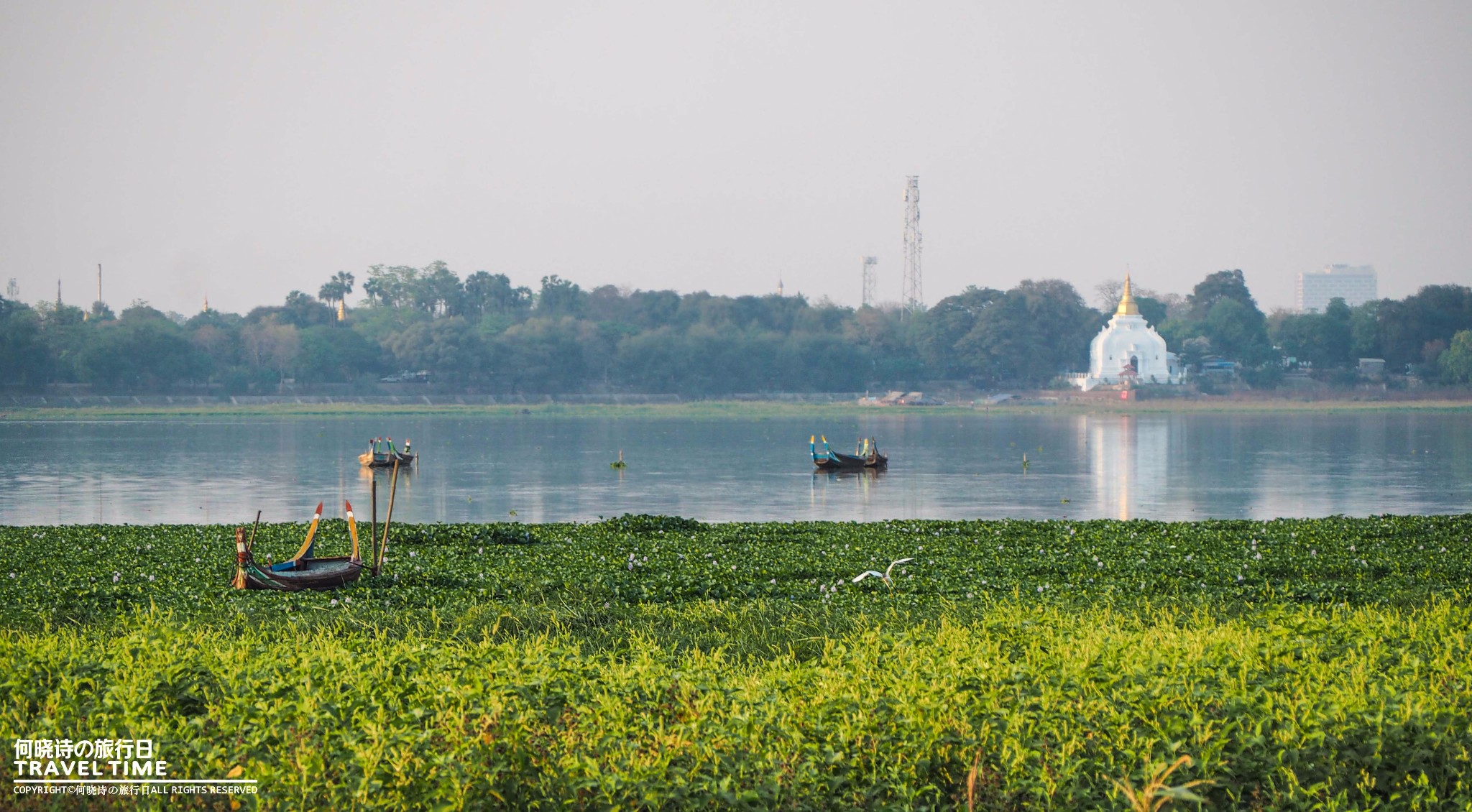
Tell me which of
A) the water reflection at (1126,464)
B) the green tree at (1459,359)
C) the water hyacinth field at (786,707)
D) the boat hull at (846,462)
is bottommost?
the water reflection at (1126,464)

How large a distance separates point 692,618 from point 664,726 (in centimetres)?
484

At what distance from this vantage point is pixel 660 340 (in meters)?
113

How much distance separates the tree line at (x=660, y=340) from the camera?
333 ft

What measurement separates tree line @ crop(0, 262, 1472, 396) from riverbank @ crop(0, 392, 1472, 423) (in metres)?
2.43

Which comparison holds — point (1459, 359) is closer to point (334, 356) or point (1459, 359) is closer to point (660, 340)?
point (660, 340)

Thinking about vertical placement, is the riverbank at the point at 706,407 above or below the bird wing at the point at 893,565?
below

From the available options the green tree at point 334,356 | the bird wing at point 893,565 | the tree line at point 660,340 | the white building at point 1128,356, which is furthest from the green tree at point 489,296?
the bird wing at point 893,565

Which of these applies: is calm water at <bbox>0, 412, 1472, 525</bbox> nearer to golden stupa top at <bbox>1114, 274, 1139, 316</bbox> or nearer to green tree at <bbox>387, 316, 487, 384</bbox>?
green tree at <bbox>387, 316, 487, 384</bbox>

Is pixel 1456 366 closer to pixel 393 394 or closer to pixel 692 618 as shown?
pixel 393 394

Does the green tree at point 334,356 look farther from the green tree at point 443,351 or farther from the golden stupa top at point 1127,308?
the golden stupa top at point 1127,308

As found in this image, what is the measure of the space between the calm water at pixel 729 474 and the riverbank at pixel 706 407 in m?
21.1

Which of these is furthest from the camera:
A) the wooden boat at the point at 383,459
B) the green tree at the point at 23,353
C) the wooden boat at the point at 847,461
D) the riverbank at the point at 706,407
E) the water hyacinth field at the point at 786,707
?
the riverbank at the point at 706,407

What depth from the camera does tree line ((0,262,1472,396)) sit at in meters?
101

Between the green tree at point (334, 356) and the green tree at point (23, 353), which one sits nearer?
the green tree at point (23, 353)
